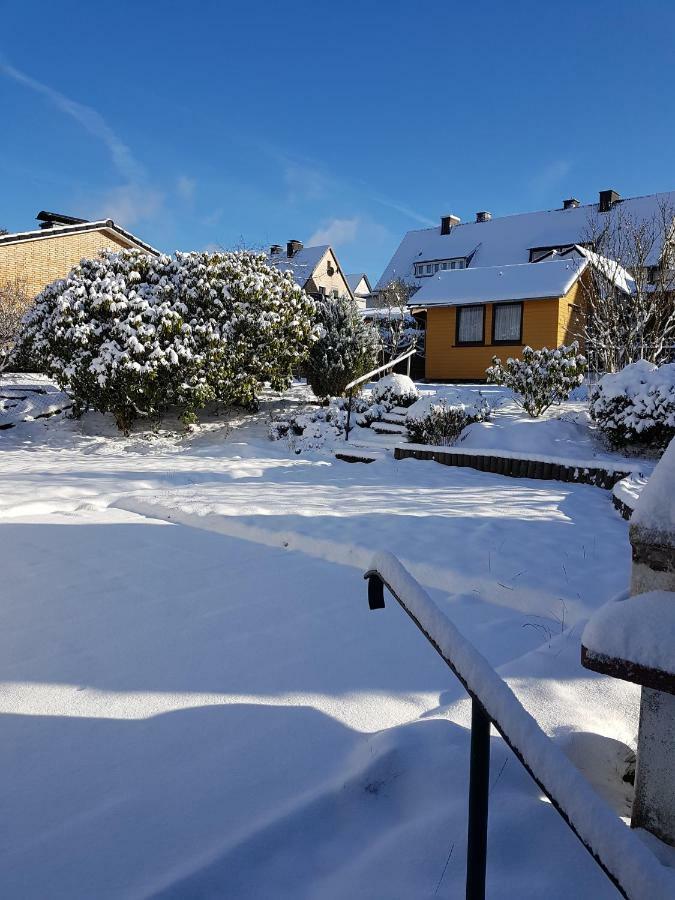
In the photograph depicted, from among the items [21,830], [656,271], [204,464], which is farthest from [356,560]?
[656,271]

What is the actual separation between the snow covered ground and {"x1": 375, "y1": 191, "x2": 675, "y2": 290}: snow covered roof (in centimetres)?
2768

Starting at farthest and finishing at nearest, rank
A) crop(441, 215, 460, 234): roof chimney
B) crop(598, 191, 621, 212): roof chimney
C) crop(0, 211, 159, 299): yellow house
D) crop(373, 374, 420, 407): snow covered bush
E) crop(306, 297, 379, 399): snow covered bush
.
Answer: crop(441, 215, 460, 234): roof chimney, crop(598, 191, 621, 212): roof chimney, crop(0, 211, 159, 299): yellow house, crop(306, 297, 379, 399): snow covered bush, crop(373, 374, 420, 407): snow covered bush

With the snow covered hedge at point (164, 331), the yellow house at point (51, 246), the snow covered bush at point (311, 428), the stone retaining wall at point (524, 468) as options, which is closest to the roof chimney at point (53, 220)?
the yellow house at point (51, 246)

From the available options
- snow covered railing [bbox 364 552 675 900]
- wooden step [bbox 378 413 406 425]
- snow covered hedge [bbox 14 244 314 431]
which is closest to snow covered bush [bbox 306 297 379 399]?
snow covered hedge [bbox 14 244 314 431]

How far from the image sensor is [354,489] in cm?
762

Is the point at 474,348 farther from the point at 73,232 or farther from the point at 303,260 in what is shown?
the point at 303,260

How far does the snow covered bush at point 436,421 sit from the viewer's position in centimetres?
1063

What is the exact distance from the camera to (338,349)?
15.7m

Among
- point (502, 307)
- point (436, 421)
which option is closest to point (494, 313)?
point (502, 307)

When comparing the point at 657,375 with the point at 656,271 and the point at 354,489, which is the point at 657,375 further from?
the point at 656,271

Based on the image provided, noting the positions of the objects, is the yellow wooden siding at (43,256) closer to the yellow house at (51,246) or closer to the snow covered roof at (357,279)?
the yellow house at (51,246)

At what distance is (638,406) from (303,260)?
114 ft

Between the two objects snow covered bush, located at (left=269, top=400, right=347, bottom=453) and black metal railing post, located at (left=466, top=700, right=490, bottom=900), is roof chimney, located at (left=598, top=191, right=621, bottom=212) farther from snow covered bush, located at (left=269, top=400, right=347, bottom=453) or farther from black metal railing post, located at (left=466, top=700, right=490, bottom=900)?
black metal railing post, located at (left=466, top=700, right=490, bottom=900)

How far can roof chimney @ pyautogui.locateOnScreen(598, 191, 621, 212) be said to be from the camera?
2997cm
